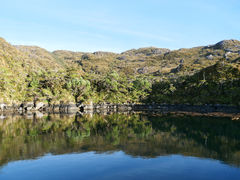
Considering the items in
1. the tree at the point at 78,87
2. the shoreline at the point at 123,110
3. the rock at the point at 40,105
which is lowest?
the shoreline at the point at 123,110

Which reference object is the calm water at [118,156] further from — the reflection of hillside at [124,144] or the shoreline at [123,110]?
the shoreline at [123,110]

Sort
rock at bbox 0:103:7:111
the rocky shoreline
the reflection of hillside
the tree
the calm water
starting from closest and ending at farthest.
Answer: the calm water
the reflection of hillside
rock at bbox 0:103:7:111
the rocky shoreline
the tree

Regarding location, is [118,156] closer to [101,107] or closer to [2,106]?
[2,106]

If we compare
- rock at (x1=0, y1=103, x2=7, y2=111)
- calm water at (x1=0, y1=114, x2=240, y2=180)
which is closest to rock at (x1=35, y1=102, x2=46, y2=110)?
rock at (x1=0, y1=103, x2=7, y2=111)

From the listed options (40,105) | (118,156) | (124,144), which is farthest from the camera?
(40,105)

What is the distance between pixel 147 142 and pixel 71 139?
18378mm

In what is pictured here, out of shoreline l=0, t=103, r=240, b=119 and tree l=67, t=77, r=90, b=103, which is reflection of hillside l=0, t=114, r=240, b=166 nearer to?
shoreline l=0, t=103, r=240, b=119

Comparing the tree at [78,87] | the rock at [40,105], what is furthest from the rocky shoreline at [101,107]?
the tree at [78,87]

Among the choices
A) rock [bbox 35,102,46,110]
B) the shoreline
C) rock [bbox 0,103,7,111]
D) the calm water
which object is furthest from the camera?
rock [bbox 35,102,46,110]

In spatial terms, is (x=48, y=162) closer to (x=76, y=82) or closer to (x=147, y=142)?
(x=147, y=142)

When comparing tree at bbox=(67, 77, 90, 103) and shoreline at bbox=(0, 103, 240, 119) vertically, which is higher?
tree at bbox=(67, 77, 90, 103)

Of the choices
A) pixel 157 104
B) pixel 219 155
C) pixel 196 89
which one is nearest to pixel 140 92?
pixel 157 104

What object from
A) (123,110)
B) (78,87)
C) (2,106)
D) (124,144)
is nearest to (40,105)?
(2,106)

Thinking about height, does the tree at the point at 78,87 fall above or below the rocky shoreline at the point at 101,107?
above
